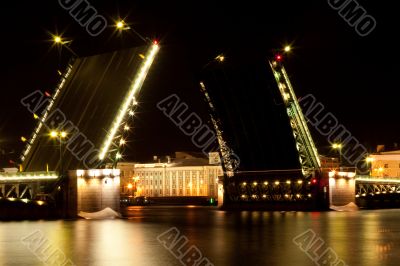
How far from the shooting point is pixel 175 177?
11762cm

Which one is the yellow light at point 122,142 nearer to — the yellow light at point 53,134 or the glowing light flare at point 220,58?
the yellow light at point 53,134

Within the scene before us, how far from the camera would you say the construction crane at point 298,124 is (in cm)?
4903

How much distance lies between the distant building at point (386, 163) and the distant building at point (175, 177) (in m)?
23.7

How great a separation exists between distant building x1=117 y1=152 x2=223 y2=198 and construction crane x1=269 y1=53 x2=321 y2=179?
175 feet

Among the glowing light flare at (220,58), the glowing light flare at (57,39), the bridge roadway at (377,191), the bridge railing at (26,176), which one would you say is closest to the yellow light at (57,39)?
the glowing light flare at (57,39)

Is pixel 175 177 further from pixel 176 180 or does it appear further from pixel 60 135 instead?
pixel 60 135

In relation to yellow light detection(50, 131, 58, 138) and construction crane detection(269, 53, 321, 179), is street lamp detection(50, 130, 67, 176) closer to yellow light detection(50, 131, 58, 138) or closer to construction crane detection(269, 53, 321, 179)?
yellow light detection(50, 131, 58, 138)

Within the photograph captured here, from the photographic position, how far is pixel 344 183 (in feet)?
Result: 204

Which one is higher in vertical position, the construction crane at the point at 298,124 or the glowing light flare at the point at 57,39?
the glowing light flare at the point at 57,39

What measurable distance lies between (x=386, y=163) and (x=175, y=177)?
108 ft

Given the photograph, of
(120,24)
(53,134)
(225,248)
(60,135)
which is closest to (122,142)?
(60,135)

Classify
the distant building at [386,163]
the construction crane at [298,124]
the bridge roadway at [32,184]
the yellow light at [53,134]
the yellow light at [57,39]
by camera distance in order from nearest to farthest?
the yellow light at [53,134] < the yellow light at [57,39] < the bridge roadway at [32,184] < the construction crane at [298,124] < the distant building at [386,163]

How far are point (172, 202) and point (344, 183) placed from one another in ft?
150

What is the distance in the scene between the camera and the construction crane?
49028mm
